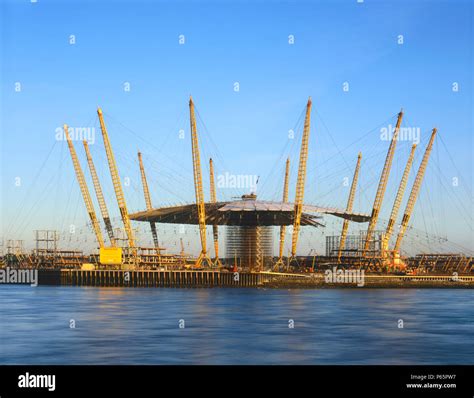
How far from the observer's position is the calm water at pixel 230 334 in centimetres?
4441

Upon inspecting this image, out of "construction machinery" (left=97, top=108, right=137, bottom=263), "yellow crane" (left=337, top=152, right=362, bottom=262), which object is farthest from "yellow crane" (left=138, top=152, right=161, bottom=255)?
"yellow crane" (left=337, top=152, right=362, bottom=262)

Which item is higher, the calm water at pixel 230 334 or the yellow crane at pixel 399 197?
the yellow crane at pixel 399 197

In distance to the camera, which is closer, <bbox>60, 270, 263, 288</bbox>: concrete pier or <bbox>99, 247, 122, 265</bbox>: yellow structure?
<bbox>60, 270, 263, 288</bbox>: concrete pier

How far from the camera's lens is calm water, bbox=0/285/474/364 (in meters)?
44.4

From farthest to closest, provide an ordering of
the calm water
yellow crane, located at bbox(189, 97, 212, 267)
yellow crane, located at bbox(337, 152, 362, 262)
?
1. yellow crane, located at bbox(337, 152, 362, 262)
2. yellow crane, located at bbox(189, 97, 212, 267)
3. the calm water

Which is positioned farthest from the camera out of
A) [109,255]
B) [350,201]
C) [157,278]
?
[350,201]

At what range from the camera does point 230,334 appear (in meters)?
55.8

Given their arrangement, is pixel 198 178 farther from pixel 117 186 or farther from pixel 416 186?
pixel 416 186

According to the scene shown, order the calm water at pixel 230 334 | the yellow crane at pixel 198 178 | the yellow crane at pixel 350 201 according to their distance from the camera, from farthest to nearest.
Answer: the yellow crane at pixel 350 201, the yellow crane at pixel 198 178, the calm water at pixel 230 334

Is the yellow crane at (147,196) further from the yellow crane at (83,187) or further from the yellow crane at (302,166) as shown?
the yellow crane at (302,166)

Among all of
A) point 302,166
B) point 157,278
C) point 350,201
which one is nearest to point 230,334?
point 302,166

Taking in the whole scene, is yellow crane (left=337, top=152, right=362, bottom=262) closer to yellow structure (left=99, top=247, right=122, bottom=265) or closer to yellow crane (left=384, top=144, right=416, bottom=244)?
yellow crane (left=384, top=144, right=416, bottom=244)

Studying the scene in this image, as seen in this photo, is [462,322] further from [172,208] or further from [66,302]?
[172,208]

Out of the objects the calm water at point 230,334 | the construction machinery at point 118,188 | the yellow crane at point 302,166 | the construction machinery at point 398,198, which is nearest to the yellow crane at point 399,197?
the construction machinery at point 398,198
